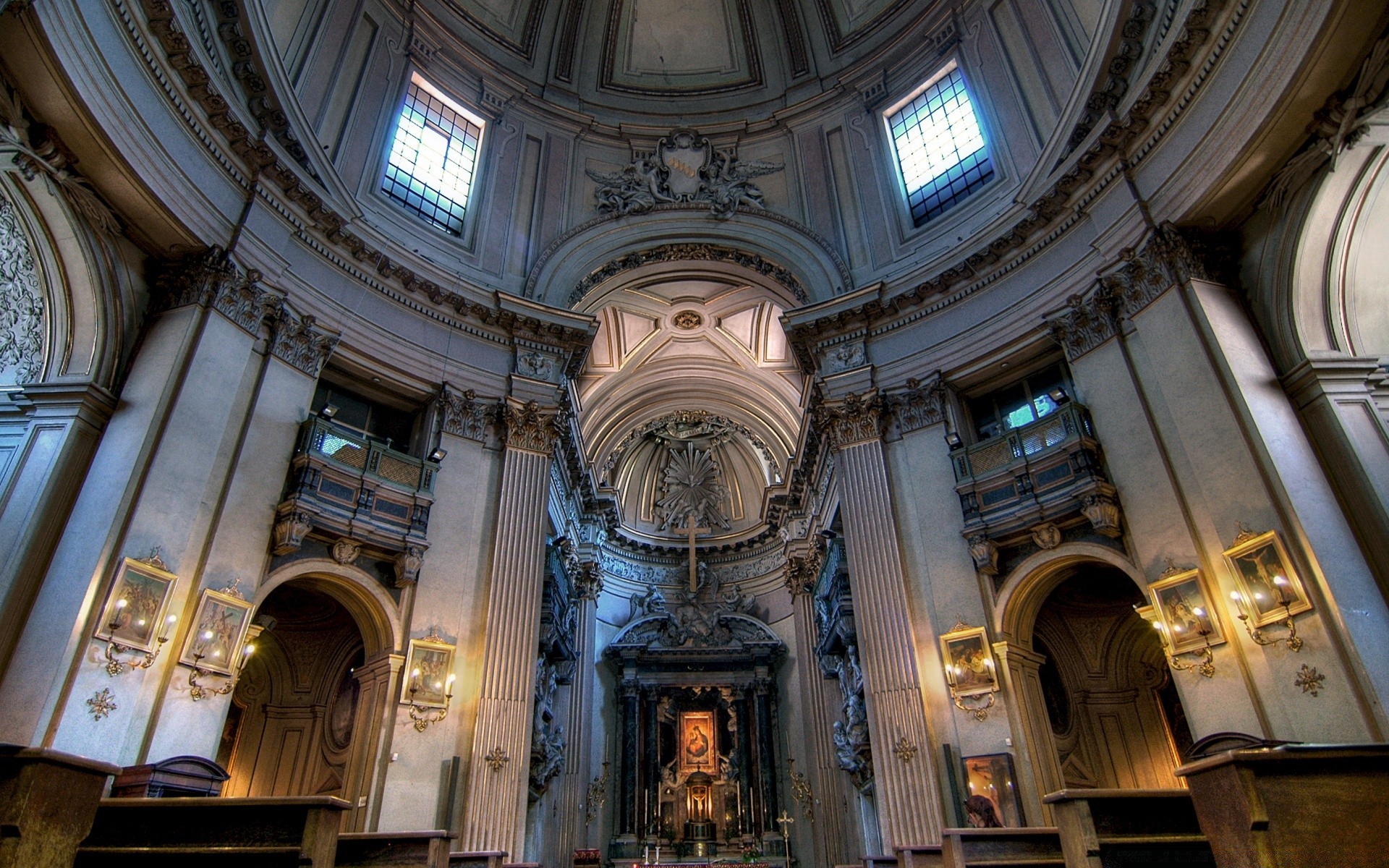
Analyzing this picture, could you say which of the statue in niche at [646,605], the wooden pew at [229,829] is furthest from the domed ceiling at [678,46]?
the wooden pew at [229,829]

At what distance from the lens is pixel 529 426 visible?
1484 centimetres

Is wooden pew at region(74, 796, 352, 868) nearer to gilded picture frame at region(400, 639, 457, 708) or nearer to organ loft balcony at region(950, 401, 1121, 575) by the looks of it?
gilded picture frame at region(400, 639, 457, 708)

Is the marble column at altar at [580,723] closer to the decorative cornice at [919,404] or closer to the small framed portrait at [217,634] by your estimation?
the decorative cornice at [919,404]

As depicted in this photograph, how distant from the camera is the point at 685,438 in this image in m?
27.0

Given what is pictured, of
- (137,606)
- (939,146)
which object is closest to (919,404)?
(939,146)

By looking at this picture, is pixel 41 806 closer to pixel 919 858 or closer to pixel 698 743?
pixel 919 858

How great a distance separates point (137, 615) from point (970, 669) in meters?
11.2

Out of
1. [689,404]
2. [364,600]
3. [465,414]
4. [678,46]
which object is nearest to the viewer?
[364,600]

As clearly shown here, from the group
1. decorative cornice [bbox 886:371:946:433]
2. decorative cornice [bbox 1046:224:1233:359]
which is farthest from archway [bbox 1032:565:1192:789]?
decorative cornice [bbox 1046:224:1233:359]

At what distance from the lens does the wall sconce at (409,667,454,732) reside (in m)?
11.6

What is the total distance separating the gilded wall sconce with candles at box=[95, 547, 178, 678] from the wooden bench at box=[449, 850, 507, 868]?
14.0 ft

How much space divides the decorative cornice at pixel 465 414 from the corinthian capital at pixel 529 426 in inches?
12.3

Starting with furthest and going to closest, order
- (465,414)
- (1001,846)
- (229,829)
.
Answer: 1. (465,414)
2. (1001,846)
3. (229,829)

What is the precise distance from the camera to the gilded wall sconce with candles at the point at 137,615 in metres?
8.68
